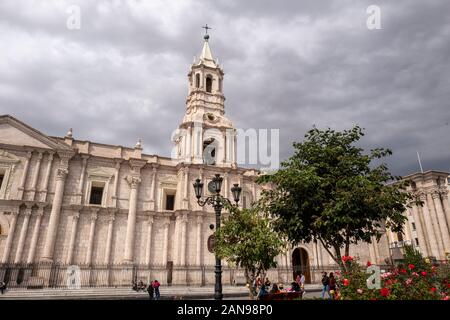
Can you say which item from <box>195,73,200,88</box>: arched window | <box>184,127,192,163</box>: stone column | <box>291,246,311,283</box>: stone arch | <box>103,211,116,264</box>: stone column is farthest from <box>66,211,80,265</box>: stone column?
<box>291,246,311,283</box>: stone arch

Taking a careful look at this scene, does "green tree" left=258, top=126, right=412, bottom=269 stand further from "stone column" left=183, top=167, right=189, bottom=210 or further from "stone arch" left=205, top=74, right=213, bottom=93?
"stone arch" left=205, top=74, right=213, bottom=93

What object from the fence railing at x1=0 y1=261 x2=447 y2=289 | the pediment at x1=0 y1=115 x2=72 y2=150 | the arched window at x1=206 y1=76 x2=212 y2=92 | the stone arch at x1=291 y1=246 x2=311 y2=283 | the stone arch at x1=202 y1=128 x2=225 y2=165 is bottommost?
the fence railing at x1=0 y1=261 x2=447 y2=289

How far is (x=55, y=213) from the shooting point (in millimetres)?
21969

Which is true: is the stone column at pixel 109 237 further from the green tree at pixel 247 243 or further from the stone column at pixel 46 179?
the green tree at pixel 247 243

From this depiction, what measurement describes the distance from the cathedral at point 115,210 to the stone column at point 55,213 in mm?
71

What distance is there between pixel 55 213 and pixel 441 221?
38.9 metres

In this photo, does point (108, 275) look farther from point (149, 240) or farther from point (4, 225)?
point (4, 225)

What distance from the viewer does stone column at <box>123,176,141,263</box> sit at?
23031mm

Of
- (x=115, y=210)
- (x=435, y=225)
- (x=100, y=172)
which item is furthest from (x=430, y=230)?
(x=100, y=172)

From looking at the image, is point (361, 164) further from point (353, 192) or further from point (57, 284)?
point (57, 284)

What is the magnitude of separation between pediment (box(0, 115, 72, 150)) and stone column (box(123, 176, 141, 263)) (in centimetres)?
579

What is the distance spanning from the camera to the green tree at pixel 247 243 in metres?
10.9
